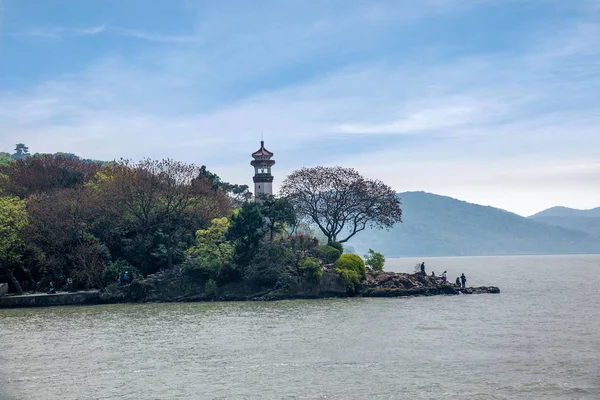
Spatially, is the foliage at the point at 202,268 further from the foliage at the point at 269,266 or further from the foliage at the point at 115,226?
the foliage at the point at 269,266

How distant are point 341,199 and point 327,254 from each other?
10.7 metres

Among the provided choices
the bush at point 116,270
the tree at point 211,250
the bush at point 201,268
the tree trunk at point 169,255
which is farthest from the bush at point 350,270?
the bush at point 116,270

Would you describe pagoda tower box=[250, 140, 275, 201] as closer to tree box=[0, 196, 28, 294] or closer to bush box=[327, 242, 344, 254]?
bush box=[327, 242, 344, 254]

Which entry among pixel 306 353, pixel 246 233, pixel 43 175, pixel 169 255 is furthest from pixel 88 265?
pixel 306 353

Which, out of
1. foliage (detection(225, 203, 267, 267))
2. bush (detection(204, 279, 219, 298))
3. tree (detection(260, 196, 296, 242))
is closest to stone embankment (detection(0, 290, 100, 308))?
bush (detection(204, 279, 219, 298))

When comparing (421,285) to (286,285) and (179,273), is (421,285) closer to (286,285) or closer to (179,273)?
(286,285)

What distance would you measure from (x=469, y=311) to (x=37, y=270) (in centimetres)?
3857

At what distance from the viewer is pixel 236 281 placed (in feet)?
A: 181

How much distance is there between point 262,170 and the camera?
230ft

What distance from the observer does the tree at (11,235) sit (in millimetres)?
53156

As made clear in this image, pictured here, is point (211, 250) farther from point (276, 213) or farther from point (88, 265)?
point (88, 265)

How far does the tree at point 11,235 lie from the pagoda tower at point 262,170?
81.2 ft

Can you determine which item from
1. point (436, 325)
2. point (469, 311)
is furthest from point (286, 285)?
point (436, 325)

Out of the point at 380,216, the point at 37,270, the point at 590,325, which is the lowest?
the point at 590,325
